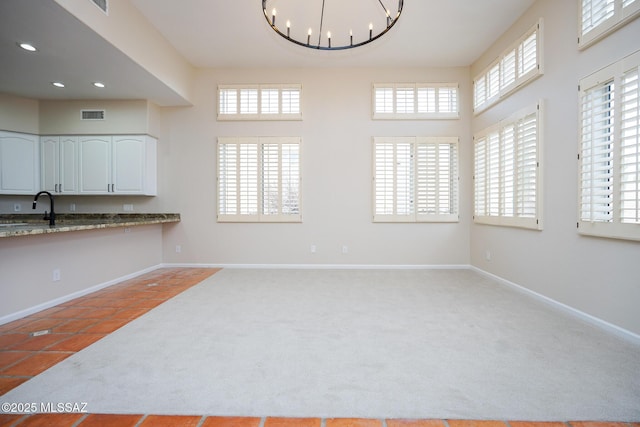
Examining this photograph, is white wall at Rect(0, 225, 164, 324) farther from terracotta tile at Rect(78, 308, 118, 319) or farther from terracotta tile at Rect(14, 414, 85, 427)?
terracotta tile at Rect(14, 414, 85, 427)

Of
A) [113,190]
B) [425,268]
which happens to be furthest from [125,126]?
[425,268]

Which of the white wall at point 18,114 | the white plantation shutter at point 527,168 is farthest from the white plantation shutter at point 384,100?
the white wall at point 18,114

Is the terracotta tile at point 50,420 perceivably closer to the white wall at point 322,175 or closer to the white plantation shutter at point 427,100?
the white wall at point 322,175

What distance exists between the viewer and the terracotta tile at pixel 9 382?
170cm

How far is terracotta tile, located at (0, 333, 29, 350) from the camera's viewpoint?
7.39 feet

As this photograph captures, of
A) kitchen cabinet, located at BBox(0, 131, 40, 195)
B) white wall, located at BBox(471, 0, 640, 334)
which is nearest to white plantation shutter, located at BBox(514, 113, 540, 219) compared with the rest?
white wall, located at BBox(471, 0, 640, 334)

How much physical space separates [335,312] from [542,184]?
277cm

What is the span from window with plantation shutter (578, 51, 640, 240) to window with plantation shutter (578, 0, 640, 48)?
32 cm

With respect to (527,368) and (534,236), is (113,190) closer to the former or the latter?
(527,368)

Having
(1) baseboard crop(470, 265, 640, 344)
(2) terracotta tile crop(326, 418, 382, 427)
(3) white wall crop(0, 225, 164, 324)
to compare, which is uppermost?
(3) white wall crop(0, 225, 164, 324)

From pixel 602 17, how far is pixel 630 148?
1273 millimetres

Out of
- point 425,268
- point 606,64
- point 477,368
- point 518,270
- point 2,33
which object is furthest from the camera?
point 425,268

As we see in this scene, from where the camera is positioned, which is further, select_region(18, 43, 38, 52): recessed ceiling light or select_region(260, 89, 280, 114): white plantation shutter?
select_region(260, 89, 280, 114): white plantation shutter

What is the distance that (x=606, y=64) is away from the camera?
2543 millimetres
